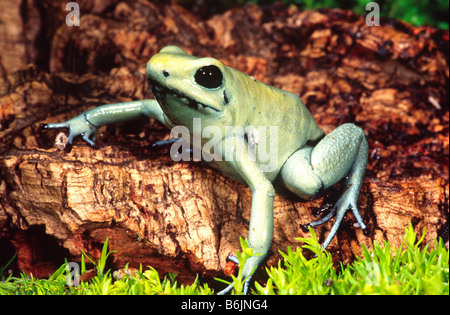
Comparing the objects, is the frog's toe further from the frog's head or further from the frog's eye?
the frog's eye

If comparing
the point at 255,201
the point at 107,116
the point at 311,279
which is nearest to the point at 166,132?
the point at 107,116

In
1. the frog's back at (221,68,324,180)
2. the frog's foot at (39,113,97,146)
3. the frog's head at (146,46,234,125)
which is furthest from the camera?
the frog's foot at (39,113,97,146)

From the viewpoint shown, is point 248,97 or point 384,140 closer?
point 248,97

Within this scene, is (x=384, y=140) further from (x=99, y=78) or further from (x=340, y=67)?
(x=99, y=78)

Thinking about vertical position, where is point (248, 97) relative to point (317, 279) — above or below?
above

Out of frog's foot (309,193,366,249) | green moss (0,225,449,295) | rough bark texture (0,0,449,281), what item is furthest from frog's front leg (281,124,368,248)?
green moss (0,225,449,295)

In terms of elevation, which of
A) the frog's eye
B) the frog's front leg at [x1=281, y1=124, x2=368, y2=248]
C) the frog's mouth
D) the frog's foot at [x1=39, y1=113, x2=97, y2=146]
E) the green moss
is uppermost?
the frog's eye

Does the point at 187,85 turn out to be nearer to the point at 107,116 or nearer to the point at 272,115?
the point at 272,115
